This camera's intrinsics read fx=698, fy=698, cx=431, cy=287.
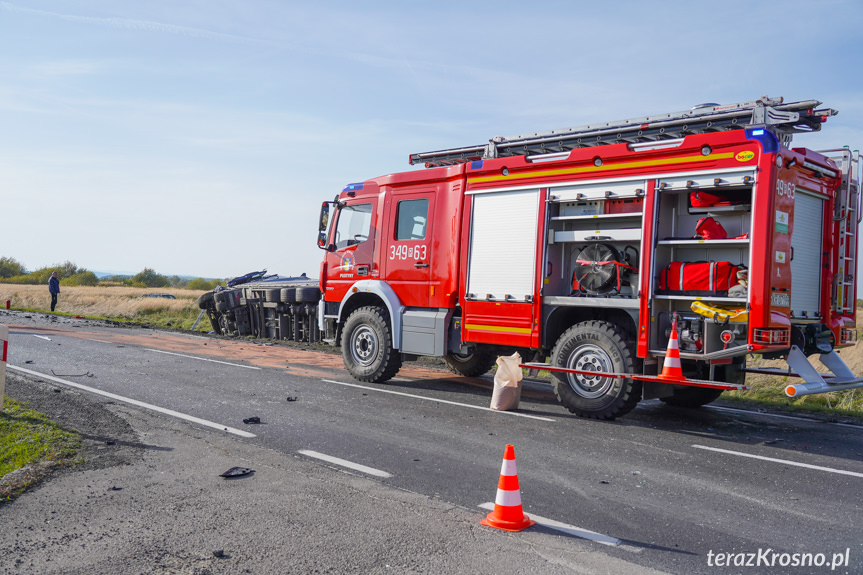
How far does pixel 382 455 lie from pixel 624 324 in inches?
146

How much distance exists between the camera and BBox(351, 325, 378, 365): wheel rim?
448 inches

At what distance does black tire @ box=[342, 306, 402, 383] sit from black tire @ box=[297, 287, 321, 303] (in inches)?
265

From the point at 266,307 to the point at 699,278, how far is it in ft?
46.9

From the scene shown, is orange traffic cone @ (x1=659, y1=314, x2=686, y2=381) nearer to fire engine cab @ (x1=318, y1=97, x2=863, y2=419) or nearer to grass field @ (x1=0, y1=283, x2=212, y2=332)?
fire engine cab @ (x1=318, y1=97, x2=863, y2=419)

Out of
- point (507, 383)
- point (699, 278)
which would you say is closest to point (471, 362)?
point (507, 383)

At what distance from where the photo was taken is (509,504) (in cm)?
454

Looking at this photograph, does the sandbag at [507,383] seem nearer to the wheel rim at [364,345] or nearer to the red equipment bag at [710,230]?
the red equipment bag at [710,230]

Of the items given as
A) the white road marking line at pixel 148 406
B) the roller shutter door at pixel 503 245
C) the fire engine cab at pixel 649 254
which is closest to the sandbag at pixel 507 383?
the fire engine cab at pixel 649 254

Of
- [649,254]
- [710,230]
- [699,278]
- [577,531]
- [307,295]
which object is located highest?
[710,230]

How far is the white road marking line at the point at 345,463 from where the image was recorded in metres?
5.84

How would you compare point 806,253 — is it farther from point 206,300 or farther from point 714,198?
point 206,300

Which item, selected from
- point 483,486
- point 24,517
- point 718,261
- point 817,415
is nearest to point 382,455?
point 483,486

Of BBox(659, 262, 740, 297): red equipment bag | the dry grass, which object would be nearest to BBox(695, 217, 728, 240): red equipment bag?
BBox(659, 262, 740, 297): red equipment bag

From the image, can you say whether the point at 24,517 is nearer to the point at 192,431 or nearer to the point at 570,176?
the point at 192,431
